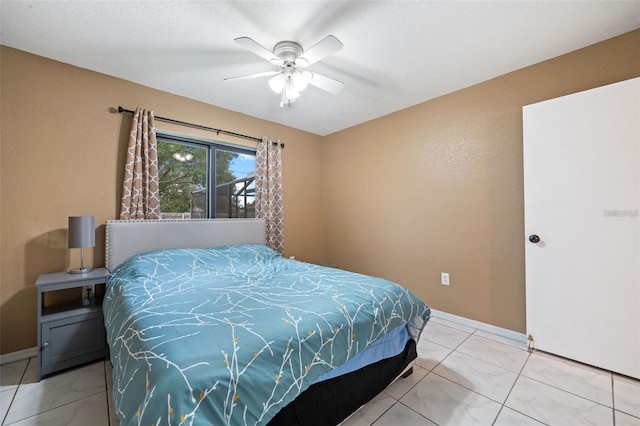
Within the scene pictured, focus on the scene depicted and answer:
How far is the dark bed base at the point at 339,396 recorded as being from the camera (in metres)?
1.18

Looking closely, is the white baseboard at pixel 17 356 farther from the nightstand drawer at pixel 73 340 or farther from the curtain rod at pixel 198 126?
the curtain rod at pixel 198 126

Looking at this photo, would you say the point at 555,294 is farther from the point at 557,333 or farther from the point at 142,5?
the point at 142,5

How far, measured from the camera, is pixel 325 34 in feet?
6.20

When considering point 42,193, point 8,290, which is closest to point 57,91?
point 42,193

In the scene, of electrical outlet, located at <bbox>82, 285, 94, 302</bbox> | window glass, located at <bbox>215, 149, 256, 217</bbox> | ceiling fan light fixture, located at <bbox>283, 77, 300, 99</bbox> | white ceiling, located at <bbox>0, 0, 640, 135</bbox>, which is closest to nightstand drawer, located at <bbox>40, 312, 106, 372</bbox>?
electrical outlet, located at <bbox>82, 285, 94, 302</bbox>

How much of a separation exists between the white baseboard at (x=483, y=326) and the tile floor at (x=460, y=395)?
0.22m

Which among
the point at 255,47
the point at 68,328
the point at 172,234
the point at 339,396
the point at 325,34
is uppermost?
the point at 325,34

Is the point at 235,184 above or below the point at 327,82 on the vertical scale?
below

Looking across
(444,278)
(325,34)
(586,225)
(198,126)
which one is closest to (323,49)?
(325,34)

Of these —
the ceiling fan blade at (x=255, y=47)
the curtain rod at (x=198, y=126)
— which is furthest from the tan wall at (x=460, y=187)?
the ceiling fan blade at (x=255, y=47)

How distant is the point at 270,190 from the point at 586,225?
9.97 ft

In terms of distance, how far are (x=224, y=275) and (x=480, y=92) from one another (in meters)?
2.94

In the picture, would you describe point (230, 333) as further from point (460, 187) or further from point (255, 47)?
point (460, 187)

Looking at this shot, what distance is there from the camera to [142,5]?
1636 mm
